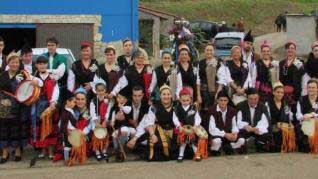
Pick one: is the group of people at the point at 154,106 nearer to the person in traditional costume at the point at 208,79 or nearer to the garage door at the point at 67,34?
the person in traditional costume at the point at 208,79

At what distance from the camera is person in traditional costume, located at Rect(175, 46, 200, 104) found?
936cm

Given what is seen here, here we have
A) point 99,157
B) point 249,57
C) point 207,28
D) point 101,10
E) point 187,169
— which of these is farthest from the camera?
point 207,28

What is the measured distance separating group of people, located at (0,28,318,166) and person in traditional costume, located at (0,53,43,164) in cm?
1

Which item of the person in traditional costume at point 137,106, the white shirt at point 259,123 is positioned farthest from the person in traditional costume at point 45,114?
the white shirt at point 259,123

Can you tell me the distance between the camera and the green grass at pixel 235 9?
50312 millimetres

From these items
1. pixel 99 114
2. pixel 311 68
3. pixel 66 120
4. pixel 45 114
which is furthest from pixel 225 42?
pixel 45 114

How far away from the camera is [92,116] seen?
28.9 feet

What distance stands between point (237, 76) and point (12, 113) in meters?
3.62

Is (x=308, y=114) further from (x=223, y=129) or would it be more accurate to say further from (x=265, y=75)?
(x=223, y=129)

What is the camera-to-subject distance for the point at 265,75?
9.77 meters

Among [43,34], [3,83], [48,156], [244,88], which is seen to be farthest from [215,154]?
[43,34]

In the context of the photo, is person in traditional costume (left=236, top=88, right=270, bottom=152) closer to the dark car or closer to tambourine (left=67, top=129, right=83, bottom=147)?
tambourine (left=67, top=129, right=83, bottom=147)

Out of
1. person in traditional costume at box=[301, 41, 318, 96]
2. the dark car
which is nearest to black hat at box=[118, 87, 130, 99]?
person in traditional costume at box=[301, 41, 318, 96]

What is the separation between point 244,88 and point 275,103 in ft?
1.81
